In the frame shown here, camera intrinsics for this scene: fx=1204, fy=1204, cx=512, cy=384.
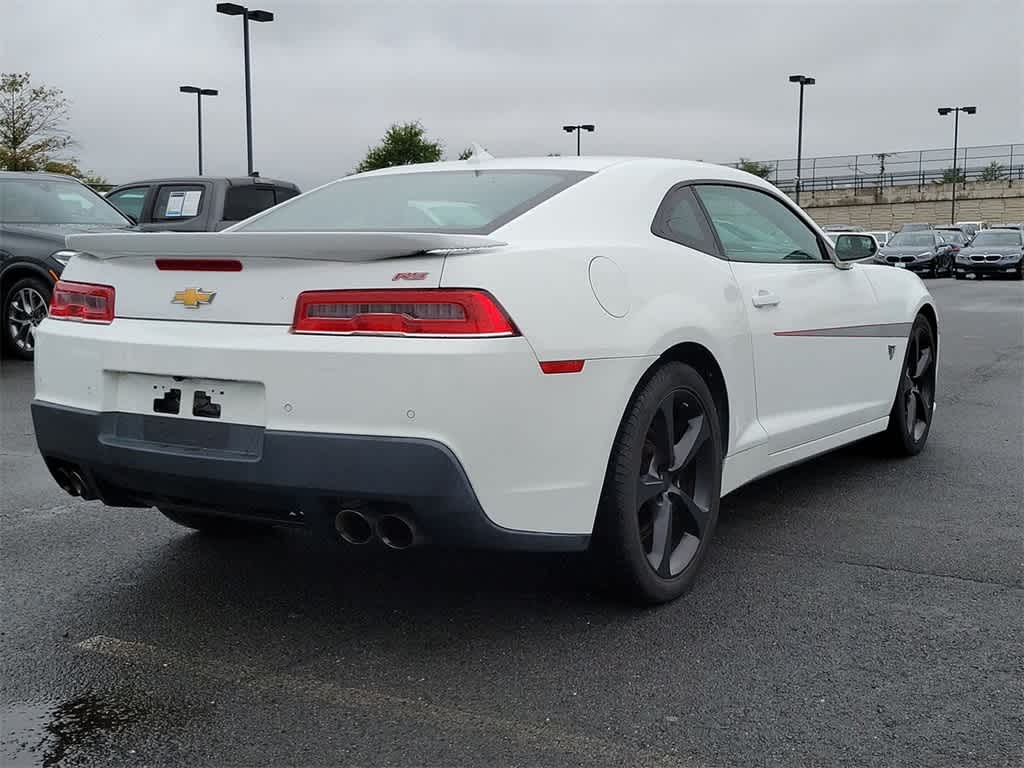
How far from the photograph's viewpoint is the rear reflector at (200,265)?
3.46 m

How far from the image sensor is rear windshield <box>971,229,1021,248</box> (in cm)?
3459

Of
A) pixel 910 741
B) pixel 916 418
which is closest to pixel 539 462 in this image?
pixel 910 741

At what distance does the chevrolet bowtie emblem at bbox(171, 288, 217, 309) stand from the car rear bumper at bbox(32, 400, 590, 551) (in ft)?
1.12

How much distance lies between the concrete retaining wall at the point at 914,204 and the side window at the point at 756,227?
67.3m

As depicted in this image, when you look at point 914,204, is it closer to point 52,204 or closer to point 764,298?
point 52,204

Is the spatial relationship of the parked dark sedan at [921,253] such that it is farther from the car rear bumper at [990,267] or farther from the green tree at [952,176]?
the green tree at [952,176]

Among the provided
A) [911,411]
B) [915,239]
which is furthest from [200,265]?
[915,239]

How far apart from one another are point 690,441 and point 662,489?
0.73 feet

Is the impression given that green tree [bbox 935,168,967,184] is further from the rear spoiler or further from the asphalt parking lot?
the rear spoiler

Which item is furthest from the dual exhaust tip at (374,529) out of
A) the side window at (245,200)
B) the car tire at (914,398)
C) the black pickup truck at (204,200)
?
the side window at (245,200)

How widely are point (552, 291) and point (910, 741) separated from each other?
4.87 ft

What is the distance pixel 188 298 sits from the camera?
350 centimetres

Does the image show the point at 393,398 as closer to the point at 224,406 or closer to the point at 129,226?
the point at 224,406

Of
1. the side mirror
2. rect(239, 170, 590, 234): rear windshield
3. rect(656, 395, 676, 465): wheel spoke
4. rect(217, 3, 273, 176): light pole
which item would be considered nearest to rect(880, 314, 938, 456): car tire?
the side mirror
